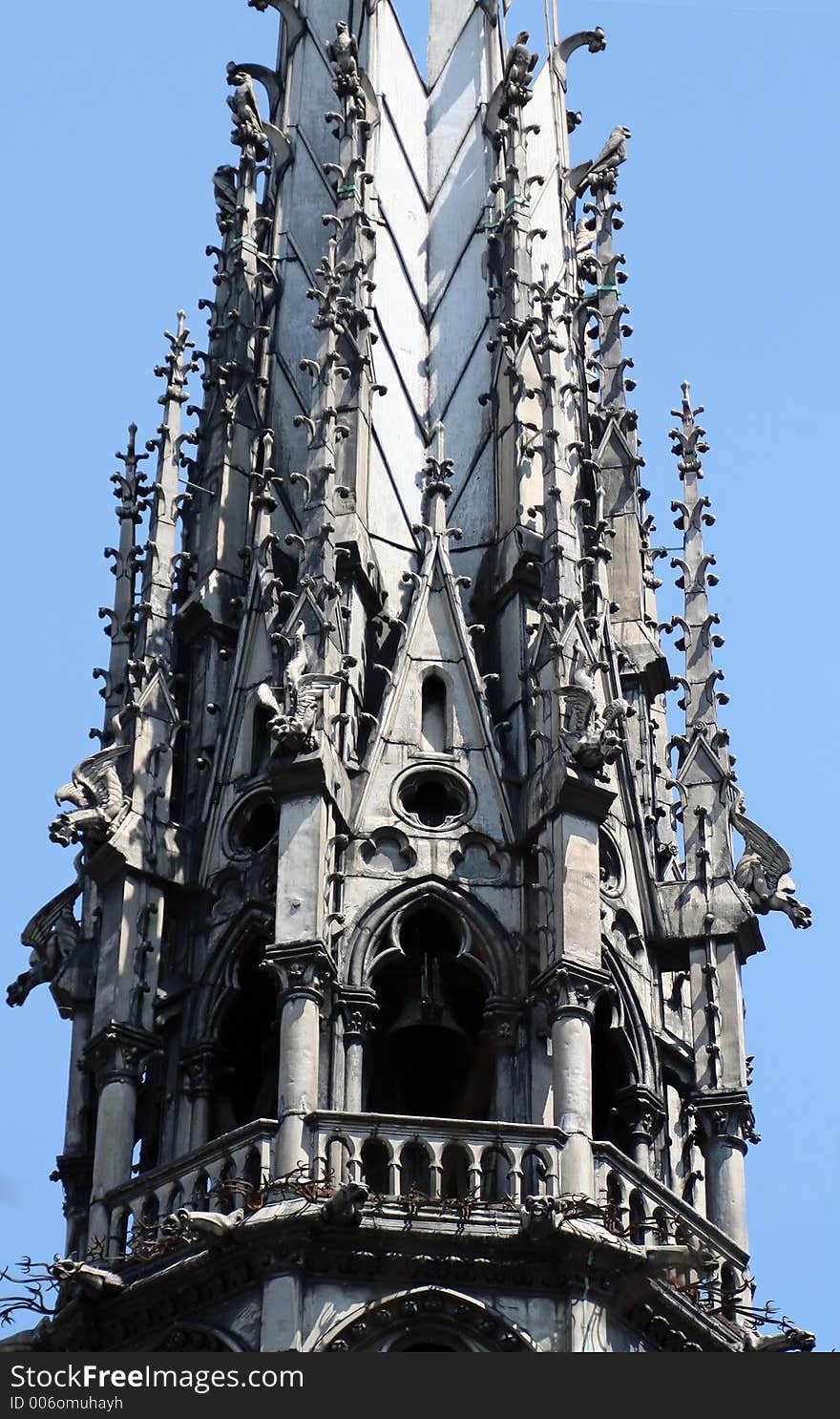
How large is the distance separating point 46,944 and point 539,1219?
715cm

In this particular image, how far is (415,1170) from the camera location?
114 feet

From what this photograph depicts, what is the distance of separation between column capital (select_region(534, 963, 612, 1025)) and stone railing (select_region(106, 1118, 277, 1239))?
8.55 feet

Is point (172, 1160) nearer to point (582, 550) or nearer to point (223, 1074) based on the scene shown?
point (223, 1074)

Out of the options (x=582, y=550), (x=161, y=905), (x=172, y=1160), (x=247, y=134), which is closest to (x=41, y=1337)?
(x=172, y=1160)

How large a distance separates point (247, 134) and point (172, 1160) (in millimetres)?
12103

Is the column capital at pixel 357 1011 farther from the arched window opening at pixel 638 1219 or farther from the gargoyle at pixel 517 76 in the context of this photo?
the gargoyle at pixel 517 76

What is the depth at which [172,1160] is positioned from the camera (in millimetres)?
35219

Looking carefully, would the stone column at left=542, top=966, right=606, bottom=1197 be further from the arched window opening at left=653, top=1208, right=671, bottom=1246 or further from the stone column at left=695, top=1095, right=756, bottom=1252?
the stone column at left=695, top=1095, right=756, bottom=1252

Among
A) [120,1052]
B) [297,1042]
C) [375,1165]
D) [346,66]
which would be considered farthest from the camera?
[346,66]

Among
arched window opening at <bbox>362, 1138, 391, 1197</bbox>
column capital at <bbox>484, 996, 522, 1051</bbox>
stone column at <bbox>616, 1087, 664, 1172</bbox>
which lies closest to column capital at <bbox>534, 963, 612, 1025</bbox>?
column capital at <bbox>484, 996, 522, 1051</bbox>

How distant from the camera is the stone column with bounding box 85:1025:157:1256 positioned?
3588 cm

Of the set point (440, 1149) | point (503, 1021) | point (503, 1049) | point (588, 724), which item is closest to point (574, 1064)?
point (503, 1049)

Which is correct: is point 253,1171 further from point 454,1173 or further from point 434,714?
point 434,714

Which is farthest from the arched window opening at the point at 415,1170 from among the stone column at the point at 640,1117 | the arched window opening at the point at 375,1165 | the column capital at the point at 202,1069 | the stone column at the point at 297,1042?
the stone column at the point at 640,1117
